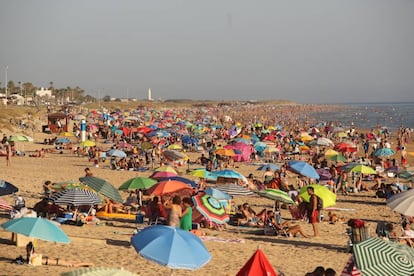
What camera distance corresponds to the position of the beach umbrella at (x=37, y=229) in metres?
7.74

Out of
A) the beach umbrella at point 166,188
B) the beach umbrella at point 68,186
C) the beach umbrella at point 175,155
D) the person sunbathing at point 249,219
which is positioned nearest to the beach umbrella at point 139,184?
the beach umbrella at point 166,188

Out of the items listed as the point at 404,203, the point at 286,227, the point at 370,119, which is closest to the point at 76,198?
the point at 286,227

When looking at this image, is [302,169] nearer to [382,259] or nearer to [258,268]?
[382,259]

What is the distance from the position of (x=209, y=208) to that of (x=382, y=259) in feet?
19.1

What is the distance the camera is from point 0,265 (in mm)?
8242

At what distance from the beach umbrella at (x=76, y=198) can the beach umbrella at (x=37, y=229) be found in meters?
3.07

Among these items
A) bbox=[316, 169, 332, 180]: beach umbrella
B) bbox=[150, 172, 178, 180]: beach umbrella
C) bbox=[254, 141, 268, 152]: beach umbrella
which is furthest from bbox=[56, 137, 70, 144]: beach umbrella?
bbox=[150, 172, 178, 180]: beach umbrella

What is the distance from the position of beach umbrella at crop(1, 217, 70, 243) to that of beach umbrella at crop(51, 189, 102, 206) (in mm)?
3070

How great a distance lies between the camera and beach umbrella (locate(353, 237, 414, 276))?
6160mm

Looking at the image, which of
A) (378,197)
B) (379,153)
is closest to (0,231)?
(378,197)

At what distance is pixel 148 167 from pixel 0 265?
52.9ft

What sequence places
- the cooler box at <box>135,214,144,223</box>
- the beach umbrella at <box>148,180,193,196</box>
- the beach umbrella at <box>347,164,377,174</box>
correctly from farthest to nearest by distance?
the beach umbrella at <box>347,164,377,174</box>
the cooler box at <box>135,214,144,223</box>
the beach umbrella at <box>148,180,193,196</box>

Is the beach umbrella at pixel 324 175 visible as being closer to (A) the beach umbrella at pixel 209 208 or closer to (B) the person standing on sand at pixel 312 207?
(B) the person standing on sand at pixel 312 207

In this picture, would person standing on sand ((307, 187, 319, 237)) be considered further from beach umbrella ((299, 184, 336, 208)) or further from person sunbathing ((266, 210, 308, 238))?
beach umbrella ((299, 184, 336, 208))
